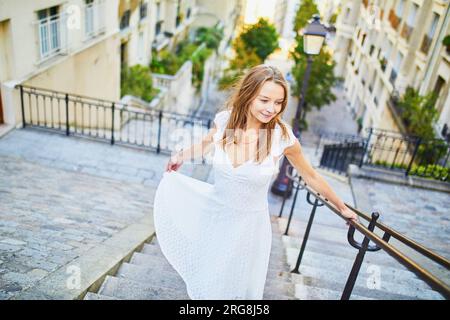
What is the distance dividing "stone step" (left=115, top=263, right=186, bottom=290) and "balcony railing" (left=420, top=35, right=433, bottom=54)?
13.8 metres

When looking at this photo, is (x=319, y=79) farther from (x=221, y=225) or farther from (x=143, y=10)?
(x=221, y=225)

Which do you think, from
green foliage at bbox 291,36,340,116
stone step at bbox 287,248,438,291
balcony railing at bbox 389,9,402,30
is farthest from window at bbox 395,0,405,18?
stone step at bbox 287,248,438,291

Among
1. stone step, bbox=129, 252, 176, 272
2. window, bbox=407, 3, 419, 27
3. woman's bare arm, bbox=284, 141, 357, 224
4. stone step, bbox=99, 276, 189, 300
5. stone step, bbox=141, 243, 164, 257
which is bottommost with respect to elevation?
stone step, bbox=141, 243, 164, 257

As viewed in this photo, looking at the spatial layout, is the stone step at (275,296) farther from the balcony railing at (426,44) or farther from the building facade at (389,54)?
the balcony railing at (426,44)

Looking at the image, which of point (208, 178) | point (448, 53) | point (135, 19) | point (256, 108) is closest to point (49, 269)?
point (256, 108)

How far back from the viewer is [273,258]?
4156 mm

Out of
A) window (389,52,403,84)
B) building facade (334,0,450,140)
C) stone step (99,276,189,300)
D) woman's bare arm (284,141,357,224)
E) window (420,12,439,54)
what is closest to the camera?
woman's bare arm (284,141,357,224)

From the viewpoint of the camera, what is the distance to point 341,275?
3.96m

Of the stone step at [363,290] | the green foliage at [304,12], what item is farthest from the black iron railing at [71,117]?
the green foliage at [304,12]

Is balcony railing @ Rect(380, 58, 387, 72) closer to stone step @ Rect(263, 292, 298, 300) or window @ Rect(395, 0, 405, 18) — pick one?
window @ Rect(395, 0, 405, 18)

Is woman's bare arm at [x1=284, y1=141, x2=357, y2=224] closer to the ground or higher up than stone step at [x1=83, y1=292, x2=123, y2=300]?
higher up

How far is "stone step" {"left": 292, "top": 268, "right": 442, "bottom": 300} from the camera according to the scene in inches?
141
